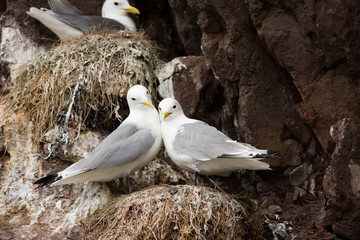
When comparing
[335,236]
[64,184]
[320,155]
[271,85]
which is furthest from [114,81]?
[335,236]

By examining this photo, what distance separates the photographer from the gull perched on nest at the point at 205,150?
4.75m

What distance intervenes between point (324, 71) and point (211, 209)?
1442 millimetres

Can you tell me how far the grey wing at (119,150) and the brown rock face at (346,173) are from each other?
1600 mm

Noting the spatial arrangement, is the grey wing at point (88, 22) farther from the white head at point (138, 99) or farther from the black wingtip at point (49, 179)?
the black wingtip at point (49, 179)

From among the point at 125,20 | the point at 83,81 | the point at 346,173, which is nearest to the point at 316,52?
the point at 346,173

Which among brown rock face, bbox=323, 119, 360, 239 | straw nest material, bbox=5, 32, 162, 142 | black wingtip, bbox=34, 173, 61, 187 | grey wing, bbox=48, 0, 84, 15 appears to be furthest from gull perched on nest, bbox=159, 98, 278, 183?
grey wing, bbox=48, 0, 84, 15

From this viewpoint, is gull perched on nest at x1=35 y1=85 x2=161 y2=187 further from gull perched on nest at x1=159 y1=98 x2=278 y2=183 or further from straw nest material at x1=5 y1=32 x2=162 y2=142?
straw nest material at x1=5 y1=32 x2=162 y2=142

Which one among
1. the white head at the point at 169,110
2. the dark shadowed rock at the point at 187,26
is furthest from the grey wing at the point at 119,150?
the dark shadowed rock at the point at 187,26

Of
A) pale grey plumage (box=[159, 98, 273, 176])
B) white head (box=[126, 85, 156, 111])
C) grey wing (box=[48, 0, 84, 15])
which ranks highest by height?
grey wing (box=[48, 0, 84, 15])

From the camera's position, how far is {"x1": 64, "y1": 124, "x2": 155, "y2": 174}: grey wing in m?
4.90

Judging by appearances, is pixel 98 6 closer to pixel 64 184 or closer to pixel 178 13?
pixel 178 13

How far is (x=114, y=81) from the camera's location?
597cm

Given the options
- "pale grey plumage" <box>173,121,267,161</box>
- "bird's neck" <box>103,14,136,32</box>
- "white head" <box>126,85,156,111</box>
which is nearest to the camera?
"pale grey plumage" <box>173,121,267,161</box>

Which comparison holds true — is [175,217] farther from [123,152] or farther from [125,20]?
[125,20]
